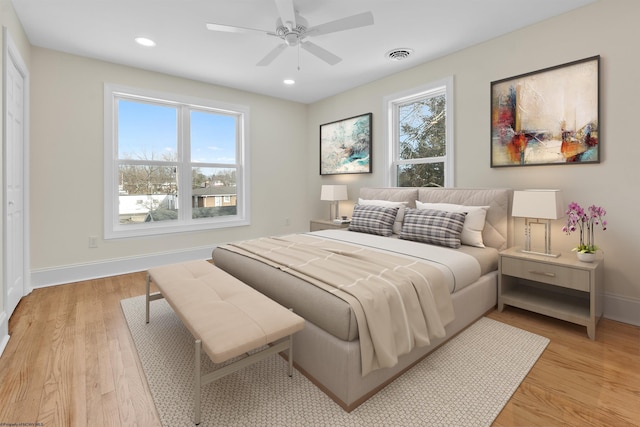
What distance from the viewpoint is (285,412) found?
1.53m

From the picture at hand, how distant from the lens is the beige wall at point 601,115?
95.7 inches

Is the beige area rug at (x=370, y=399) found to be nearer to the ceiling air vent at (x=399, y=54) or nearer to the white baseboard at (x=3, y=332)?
the white baseboard at (x=3, y=332)

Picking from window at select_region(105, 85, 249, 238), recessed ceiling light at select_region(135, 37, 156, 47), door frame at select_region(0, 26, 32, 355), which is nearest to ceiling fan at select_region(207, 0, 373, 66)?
recessed ceiling light at select_region(135, 37, 156, 47)

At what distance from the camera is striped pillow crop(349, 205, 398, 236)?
343 cm

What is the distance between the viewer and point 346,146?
4.89m

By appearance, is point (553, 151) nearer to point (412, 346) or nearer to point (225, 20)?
point (412, 346)

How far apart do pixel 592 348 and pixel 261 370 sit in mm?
2277

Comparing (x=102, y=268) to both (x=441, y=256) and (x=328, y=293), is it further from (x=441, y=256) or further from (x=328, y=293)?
(x=441, y=256)

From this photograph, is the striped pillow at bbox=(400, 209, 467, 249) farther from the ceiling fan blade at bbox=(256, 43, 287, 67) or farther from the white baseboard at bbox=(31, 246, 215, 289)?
the white baseboard at bbox=(31, 246, 215, 289)

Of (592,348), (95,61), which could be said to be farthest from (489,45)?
(95,61)

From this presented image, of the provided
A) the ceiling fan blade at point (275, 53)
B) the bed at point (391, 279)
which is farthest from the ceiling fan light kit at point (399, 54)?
the bed at point (391, 279)

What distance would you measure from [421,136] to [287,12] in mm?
2366

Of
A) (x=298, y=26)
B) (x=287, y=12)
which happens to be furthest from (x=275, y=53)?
(x=287, y=12)

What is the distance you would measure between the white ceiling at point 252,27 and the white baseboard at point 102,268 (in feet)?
8.14
